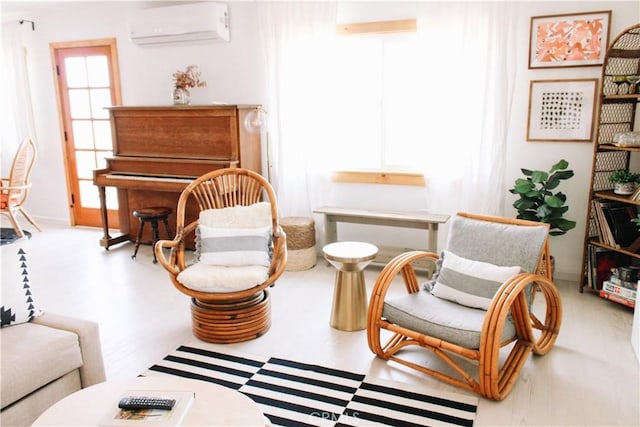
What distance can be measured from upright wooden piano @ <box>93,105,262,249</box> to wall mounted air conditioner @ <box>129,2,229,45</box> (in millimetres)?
730

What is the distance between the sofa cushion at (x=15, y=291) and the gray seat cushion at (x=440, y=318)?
1.70 metres

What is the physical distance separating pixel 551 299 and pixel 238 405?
1921 millimetres

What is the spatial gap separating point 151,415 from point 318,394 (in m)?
1.01

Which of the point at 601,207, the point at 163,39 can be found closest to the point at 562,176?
the point at 601,207

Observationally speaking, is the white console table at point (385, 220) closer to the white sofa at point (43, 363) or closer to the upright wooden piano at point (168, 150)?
the upright wooden piano at point (168, 150)

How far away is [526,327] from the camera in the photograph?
8.11 feet

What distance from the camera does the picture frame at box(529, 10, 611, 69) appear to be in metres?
3.53

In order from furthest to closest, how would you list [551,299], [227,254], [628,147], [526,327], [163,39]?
[163,39] → [628,147] → [227,254] → [551,299] → [526,327]

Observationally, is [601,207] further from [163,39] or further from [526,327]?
[163,39]

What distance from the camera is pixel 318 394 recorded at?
7.84 ft

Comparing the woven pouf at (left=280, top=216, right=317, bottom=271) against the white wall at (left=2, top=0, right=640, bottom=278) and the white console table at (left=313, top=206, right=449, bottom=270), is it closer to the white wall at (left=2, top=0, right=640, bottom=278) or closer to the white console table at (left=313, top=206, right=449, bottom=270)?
the white console table at (left=313, top=206, right=449, bottom=270)

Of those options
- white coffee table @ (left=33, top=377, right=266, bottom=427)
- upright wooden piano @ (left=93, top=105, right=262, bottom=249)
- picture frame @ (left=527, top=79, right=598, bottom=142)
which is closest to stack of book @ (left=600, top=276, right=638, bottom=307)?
picture frame @ (left=527, top=79, right=598, bottom=142)

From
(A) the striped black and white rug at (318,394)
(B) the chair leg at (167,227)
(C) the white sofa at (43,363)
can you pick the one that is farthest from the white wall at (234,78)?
(C) the white sofa at (43,363)

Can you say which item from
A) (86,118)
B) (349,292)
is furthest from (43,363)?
(86,118)
